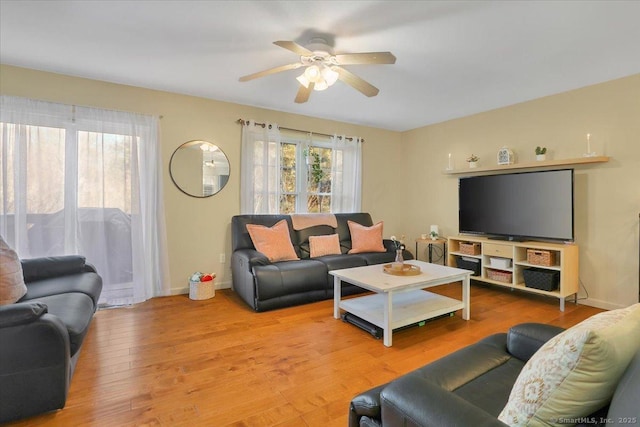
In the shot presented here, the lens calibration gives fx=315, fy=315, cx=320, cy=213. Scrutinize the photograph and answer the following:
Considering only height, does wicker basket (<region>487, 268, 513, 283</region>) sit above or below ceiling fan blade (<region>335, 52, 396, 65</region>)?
below

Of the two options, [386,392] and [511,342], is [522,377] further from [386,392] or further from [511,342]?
[511,342]

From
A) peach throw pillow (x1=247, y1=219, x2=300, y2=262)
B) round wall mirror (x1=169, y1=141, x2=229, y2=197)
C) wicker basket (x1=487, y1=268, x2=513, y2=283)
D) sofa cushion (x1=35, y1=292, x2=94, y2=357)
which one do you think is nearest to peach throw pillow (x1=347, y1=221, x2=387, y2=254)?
peach throw pillow (x1=247, y1=219, x2=300, y2=262)

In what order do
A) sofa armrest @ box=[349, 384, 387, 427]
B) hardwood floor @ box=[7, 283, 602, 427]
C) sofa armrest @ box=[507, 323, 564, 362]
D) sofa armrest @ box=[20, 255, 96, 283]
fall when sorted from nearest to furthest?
sofa armrest @ box=[349, 384, 387, 427], sofa armrest @ box=[507, 323, 564, 362], hardwood floor @ box=[7, 283, 602, 427], sofa armrest @ box=[20, 255, 96, 283]

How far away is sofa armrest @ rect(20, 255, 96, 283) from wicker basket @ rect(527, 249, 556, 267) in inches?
182

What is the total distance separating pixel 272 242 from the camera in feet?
12.4

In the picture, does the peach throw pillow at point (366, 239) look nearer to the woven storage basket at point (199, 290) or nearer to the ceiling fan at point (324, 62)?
the woven storage basket at point (199, 290)

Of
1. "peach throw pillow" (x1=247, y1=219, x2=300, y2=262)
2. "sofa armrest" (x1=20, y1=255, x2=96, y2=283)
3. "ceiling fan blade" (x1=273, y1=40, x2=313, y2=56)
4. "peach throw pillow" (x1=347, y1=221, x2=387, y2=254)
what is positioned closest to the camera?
"ceiling fan blade" (x1=273, y1=40, x2=313, y2=56)

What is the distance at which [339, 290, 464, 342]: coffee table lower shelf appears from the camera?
2650 mm

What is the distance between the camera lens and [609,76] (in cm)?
317

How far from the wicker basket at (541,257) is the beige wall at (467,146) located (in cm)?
39

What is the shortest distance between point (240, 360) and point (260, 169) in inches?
103

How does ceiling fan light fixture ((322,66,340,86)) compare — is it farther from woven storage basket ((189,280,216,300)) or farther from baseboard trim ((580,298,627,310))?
baseboard trim ((580,298,627,310))

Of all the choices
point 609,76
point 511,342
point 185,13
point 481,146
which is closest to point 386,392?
point 511,342

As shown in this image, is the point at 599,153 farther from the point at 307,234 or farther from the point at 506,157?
the point at 307,234
